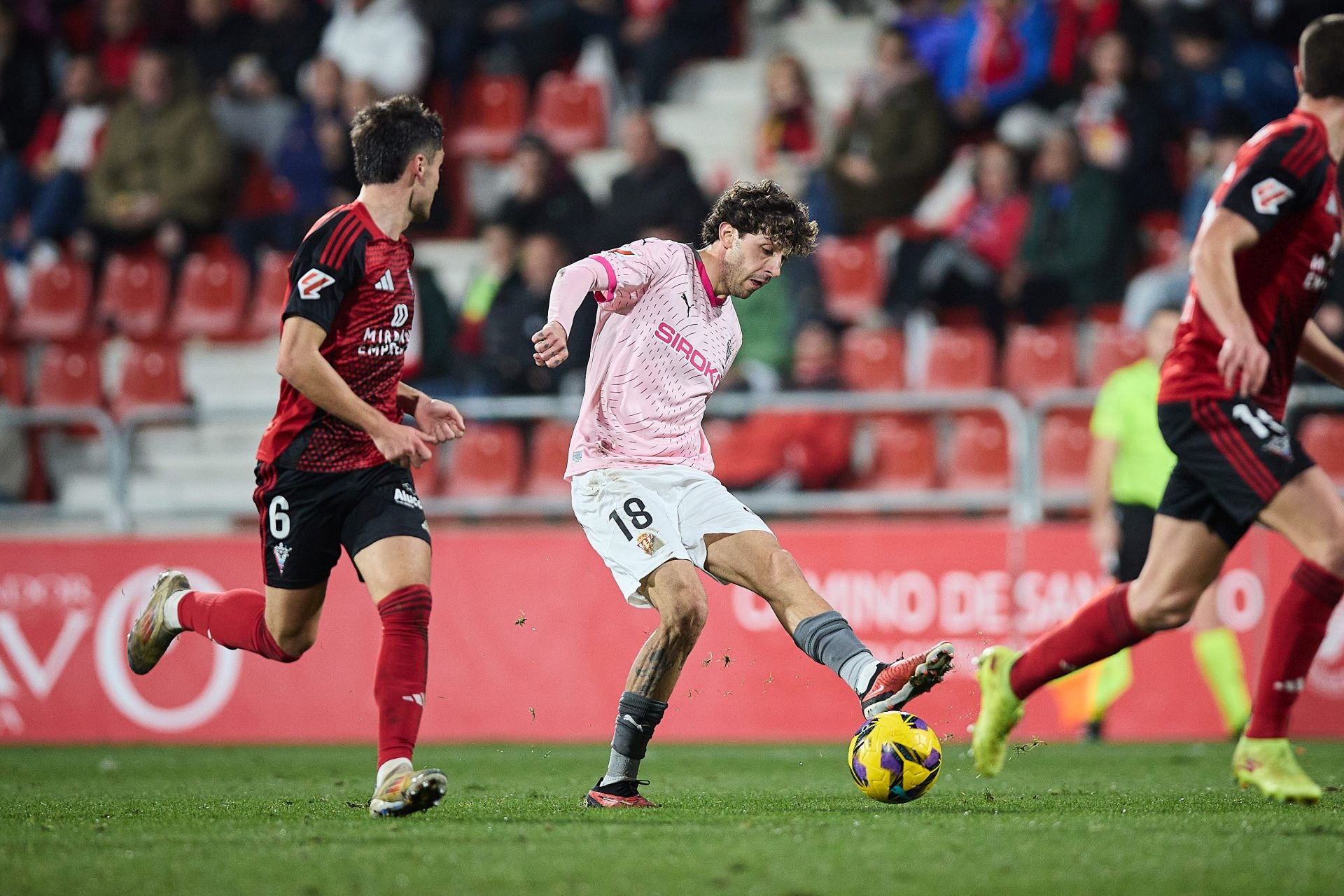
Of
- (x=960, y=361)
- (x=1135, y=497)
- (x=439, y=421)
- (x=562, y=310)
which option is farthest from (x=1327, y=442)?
(x=439, y=421)

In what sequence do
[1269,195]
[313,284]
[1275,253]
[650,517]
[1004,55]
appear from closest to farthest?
[1269,195], [1275,253], [313,284], [650,517], [1004,55]

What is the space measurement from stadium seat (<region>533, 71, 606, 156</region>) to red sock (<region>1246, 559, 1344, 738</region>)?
34.4ft

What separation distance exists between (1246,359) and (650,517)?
2.16 metres

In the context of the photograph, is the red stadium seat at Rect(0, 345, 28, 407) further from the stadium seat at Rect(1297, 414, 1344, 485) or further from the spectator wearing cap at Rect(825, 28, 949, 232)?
the stadium seat at Rect(1297, 414, 1344, 485)

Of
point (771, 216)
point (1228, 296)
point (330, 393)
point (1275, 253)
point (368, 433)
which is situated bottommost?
point (368, 433)

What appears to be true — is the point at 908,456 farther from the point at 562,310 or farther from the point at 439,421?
the point at 562,310

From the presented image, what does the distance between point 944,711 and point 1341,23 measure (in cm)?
538

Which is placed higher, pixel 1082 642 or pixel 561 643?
pixel 1082 642

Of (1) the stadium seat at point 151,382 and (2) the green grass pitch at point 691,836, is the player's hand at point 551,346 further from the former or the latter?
(1) the stadium seat at point 151,382

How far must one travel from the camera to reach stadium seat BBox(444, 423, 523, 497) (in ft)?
39.1

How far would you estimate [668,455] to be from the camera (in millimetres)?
6246

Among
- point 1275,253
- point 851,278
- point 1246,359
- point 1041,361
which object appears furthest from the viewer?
point 851,278

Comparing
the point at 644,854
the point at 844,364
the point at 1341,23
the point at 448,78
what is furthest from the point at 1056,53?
the point at 644,854

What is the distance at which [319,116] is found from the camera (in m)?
14.6
